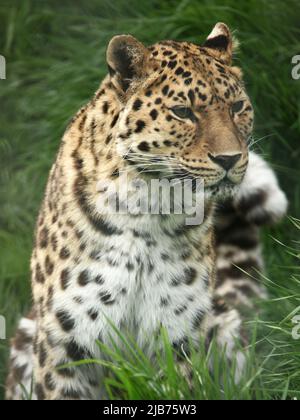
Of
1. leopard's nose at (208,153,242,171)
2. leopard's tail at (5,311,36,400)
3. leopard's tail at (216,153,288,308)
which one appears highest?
leopard's nose at (208,153,242,171)

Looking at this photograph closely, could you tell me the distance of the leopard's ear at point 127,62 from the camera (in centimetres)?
544

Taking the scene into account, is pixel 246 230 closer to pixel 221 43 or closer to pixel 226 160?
pixel 221 43

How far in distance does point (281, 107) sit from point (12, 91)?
2.33 m

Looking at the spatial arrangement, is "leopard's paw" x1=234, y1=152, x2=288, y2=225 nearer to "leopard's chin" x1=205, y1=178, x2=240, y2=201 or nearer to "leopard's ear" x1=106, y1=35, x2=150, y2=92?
"leopard's chin" x1=205, y1=178, x2=240, y2=201

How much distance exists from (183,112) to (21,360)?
6.30 ft

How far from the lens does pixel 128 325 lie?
18.3ft

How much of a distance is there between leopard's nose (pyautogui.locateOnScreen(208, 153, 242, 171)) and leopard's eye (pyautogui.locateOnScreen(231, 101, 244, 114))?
334mm

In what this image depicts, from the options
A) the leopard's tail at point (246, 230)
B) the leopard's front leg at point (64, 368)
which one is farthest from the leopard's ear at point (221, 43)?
the leopard's front leg at point (64, 368)

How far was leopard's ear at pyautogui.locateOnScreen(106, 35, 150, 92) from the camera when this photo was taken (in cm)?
544

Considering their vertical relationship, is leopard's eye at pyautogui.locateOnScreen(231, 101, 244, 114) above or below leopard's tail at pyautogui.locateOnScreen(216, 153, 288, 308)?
above

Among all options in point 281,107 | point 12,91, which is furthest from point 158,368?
point 12,91

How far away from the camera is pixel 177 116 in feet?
17.7

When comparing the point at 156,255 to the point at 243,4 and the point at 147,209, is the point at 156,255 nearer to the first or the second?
the point at 147,209

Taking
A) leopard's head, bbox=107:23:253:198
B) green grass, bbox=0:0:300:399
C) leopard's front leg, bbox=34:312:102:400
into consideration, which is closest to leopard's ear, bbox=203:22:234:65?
leopard's head, bbox=107:23:253:198
